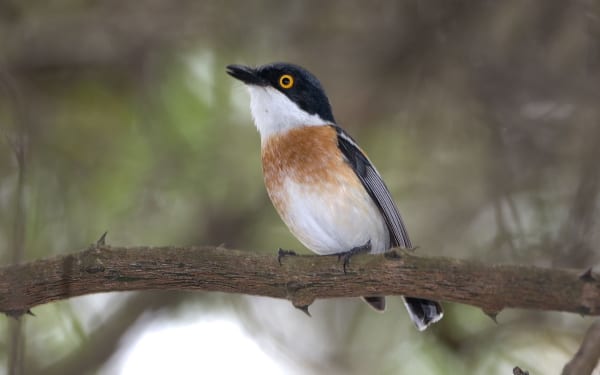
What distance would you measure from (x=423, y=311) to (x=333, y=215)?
927 mm

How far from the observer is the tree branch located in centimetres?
369

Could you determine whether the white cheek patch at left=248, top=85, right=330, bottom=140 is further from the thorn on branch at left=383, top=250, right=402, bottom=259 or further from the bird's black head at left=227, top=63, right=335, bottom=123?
the thorn on branch at left=383, top=250, right=402, bottom=259

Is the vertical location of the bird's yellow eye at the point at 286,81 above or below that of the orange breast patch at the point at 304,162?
above

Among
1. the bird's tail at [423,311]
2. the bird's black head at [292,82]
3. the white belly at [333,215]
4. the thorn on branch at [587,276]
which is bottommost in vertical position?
the thorn on branch at [587,276]

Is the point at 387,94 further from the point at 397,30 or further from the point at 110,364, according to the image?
the point at 110,364

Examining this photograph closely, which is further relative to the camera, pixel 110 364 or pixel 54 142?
pixel 54 142

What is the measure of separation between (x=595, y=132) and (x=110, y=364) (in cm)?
464

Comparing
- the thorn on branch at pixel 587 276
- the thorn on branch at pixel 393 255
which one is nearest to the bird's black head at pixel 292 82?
Answer: the thorn on branch at pixel 393 255

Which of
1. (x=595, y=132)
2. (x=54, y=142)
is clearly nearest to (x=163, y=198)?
(x=54, y=142)

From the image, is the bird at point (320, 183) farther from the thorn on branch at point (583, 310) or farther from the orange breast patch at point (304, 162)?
the thorn on branch at point (583, 310)

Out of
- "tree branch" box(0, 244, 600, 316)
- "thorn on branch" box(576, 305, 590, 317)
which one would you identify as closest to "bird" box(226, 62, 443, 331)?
"tree branch" box(0, 244, 600, 316)

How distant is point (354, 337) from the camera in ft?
24.8

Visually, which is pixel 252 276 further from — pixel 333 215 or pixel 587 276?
pixel 587 276

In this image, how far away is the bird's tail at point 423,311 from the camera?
536 centimetres
